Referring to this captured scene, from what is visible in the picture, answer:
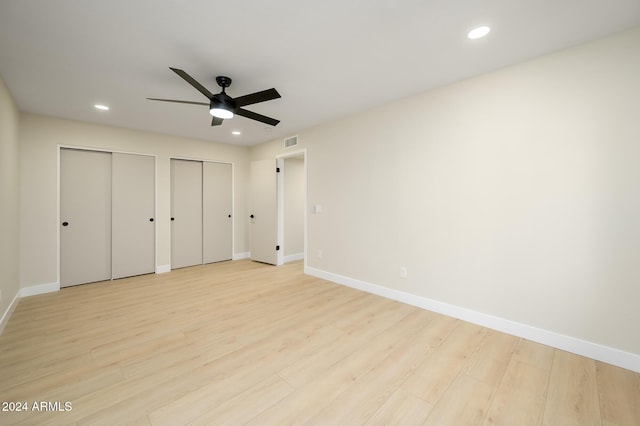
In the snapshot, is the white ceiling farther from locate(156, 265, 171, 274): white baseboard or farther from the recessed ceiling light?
locate(156, 265, 171, 274): white baseboard

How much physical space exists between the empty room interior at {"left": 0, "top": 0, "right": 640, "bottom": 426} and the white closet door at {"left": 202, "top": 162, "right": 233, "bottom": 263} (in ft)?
5.00

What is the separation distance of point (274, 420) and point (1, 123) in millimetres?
3866

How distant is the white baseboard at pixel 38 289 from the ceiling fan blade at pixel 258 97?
4071 millimetres

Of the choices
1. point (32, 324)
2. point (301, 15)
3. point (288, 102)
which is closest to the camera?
point (301, 15)

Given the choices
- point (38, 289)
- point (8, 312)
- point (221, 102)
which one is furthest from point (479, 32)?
point (38, 289)

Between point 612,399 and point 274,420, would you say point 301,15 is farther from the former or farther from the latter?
point 612,399

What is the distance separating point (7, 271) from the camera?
2770 millimetres

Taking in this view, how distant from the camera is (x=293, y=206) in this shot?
5629 mm

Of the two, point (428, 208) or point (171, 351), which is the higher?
point (428, 208)

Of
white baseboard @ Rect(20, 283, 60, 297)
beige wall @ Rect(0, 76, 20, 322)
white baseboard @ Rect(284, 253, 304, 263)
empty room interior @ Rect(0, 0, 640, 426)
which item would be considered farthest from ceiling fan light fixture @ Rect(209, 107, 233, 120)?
white baseboard @ Rect(20, 283, 60, 297)

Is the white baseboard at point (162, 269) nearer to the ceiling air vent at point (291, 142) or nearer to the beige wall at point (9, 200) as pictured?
the beige wall at point (9, 200)

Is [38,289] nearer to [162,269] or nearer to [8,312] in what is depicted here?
[8,312]

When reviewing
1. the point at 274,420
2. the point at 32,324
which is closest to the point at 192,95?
the point at 32,324

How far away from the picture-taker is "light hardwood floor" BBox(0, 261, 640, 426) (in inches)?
59.4
